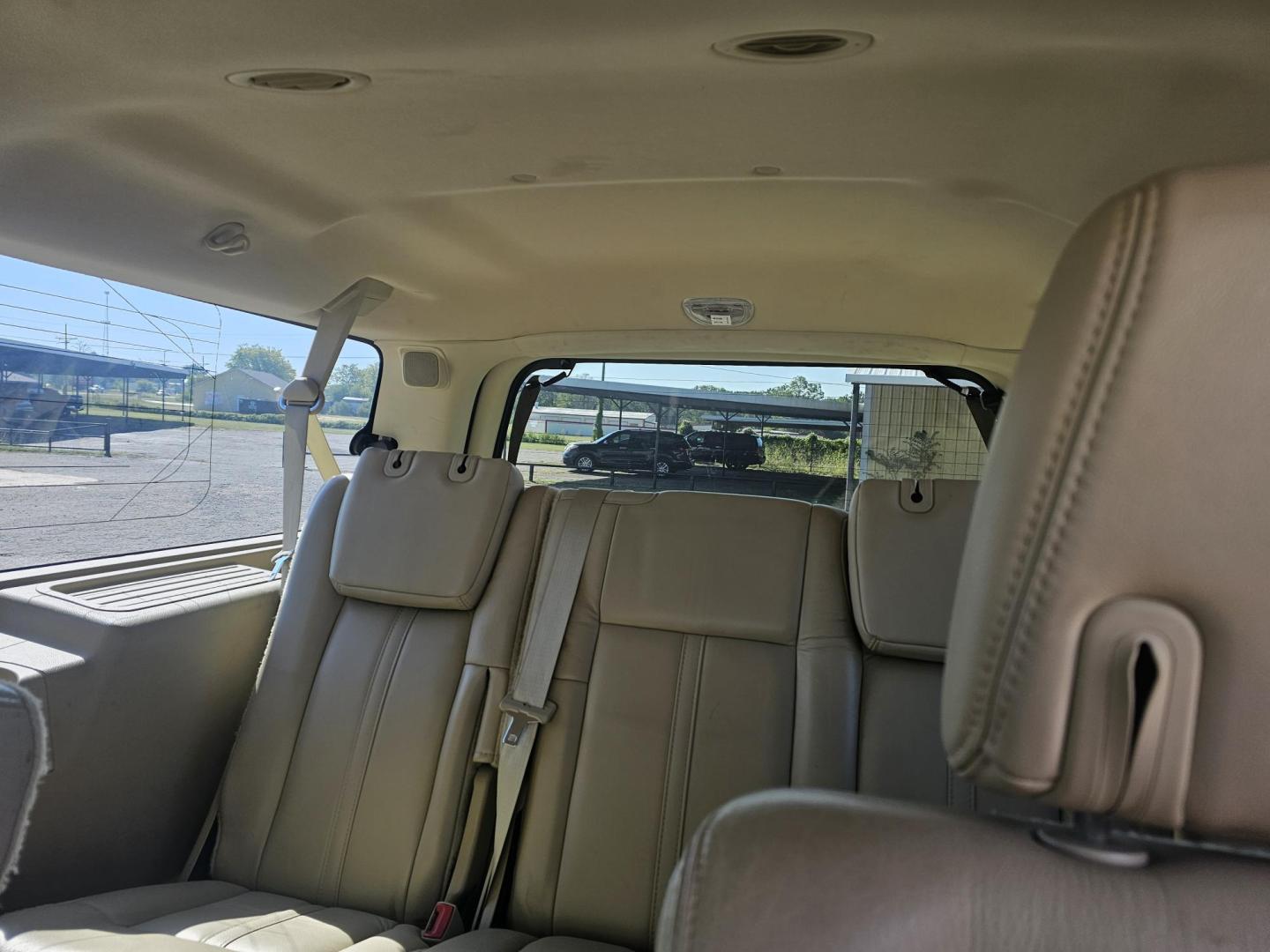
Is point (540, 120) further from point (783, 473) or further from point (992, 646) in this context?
point (783, 473)

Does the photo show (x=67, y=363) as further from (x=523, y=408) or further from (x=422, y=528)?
(x=523, y=408)

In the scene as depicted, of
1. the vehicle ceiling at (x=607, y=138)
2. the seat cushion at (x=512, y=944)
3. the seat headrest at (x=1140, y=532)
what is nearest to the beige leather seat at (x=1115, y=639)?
the seat headrest at (x=1140, y=532)

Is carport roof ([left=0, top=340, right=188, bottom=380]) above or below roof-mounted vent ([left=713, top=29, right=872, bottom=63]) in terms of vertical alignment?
below

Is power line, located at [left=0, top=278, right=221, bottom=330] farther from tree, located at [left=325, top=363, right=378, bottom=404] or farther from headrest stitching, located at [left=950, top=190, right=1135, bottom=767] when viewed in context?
headrest stitching, located at [left=950, top=190, right=1135, bottom=767]

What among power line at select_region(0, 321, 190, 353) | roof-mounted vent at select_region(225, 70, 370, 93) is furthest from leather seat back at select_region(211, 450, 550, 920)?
roof-mounted vent at select_region(225, 70, 370, 93)

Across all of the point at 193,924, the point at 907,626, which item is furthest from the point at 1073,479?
the point at 193,924

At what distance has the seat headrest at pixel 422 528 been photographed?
2086mm

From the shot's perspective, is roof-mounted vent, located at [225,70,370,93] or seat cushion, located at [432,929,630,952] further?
seat cushion, located at [432,929,630,952]

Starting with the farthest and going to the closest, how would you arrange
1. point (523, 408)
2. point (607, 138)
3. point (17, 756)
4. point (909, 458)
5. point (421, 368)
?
point (523, 408) < point (421, 368) < point (909, 458) < point (607, 138) < point (17, 756)

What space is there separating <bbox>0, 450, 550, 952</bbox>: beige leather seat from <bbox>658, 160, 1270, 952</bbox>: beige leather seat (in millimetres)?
1218

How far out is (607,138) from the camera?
169 cm

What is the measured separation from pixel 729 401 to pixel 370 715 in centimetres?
179

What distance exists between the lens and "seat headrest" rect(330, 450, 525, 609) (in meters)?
2.09

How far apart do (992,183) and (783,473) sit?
5.01ft
